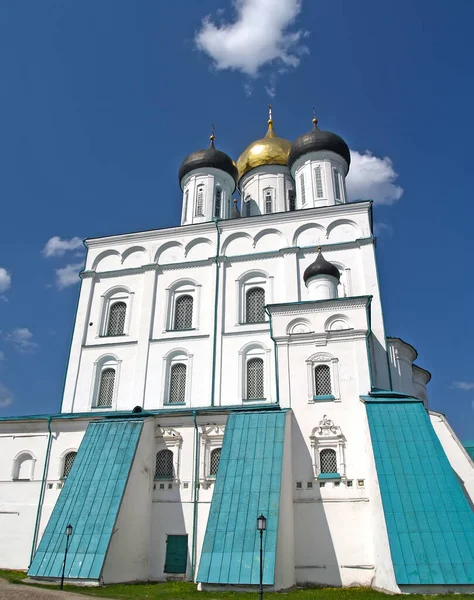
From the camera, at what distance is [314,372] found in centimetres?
1320

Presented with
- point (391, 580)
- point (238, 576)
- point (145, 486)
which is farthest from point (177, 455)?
point (391, 580)

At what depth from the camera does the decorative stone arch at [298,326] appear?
13.8 meters

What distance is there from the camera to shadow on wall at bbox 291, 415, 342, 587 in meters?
11.0

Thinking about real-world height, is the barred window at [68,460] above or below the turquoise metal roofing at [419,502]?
above

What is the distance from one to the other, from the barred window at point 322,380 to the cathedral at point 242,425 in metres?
0.03

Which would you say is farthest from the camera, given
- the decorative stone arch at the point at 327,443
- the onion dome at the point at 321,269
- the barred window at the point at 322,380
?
the onion dome at the point at 321,269

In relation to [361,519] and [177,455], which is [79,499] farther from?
[361,519]

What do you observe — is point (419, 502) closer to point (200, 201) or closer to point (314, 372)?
point (314, 372)

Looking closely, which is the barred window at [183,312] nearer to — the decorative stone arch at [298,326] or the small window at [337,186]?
the decorative stone arch at [298,326]

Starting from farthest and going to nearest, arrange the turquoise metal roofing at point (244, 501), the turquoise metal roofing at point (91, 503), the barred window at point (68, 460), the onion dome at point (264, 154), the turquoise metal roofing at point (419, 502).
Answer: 1. the onion dome at point (264, 154)
2. the barred window at point (68, 460)
3. the turquoise metal roofing at point (91, 503)
4. the turquoise metal roofing at point (244, 501)
5. the turquoise metal roofing at point (419, 502)

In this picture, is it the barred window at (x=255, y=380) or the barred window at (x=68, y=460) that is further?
the barred window at (x=255, y=380)

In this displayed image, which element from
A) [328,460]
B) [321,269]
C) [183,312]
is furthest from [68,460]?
[321,269]

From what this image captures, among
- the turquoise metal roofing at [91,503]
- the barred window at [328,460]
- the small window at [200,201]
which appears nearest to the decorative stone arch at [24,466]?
the turquoise metal roofing at [91,503]

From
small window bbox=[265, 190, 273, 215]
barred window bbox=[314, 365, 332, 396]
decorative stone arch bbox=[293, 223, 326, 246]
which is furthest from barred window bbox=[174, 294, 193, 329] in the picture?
small window bbox=[265, 190, 273, 215]
